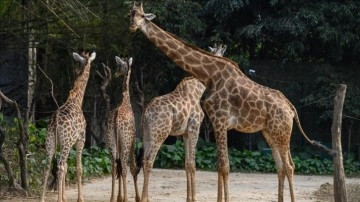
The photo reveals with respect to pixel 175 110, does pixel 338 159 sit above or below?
below

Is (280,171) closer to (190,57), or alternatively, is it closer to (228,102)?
(228,102)

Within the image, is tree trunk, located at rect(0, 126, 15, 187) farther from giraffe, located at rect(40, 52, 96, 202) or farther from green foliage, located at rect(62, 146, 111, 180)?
green foliage, located at rect(62, 146, 111, 180)

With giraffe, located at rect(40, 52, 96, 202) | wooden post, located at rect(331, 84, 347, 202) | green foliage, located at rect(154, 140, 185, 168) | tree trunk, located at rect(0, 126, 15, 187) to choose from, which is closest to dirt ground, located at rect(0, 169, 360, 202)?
tree trunk, located at rect(0, 126, 15, 187)

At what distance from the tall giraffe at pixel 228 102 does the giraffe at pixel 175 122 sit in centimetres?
78

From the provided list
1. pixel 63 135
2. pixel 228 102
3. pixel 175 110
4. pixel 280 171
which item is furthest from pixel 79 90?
pixel 280 171

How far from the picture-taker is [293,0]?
19344mm

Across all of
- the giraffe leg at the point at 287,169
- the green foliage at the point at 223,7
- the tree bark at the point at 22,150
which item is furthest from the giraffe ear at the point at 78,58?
the green foliage at the point at 223,7

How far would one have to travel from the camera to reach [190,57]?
10.4 meters

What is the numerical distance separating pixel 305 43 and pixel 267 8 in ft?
4.47

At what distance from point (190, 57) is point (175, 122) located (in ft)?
3.66

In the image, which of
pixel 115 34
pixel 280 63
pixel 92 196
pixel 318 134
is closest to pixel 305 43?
pixel 280 63

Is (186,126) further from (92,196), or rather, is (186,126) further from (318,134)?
(318,134)

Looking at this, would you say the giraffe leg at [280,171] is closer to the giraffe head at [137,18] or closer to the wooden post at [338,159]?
the wooden post at [338,159]

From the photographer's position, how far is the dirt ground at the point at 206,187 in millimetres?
12383
